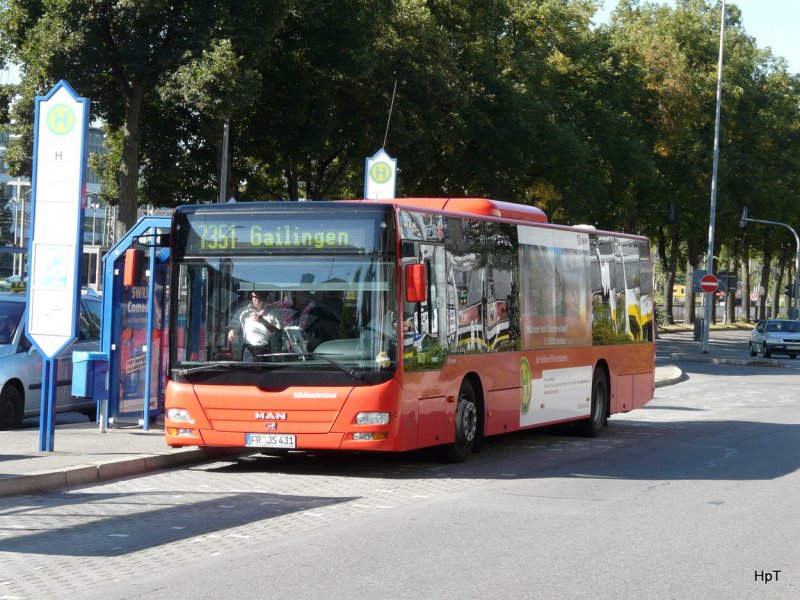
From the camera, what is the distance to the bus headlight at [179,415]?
1315cm

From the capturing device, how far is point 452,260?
1404cm

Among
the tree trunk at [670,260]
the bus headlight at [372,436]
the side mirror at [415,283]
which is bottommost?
the bus headlight at [372,436]

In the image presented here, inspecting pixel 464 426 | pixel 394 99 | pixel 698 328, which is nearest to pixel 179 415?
pixel 464 426

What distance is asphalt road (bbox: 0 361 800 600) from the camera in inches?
297

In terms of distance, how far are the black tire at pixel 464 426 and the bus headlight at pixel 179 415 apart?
2.86 metres

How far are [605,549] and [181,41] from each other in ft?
71.0

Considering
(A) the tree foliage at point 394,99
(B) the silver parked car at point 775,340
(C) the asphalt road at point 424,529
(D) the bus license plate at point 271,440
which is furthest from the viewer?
(B) the silver parked car at point 775,340

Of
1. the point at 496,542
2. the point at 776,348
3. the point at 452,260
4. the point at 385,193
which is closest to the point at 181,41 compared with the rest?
the point at 385,193

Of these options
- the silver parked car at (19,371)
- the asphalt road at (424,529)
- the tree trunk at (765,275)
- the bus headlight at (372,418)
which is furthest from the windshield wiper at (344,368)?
the tree trunk at (765,275)

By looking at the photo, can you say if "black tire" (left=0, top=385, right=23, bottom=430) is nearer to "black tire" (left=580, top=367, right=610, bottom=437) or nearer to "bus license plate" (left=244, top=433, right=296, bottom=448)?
"bus license plate" (left=244, top=433, right=296, bottom=448)

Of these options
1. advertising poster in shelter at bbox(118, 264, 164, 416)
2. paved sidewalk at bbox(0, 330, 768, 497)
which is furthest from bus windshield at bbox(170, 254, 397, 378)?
advertising poster in shelter at bbox(118, 264, 164, 416)

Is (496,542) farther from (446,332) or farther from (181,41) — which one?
(181,41)

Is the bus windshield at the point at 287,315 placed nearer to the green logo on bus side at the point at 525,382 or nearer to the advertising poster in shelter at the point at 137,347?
the advertising poster in shelter at the point at 137,347

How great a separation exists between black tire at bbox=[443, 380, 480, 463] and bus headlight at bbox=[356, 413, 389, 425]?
1.65m
